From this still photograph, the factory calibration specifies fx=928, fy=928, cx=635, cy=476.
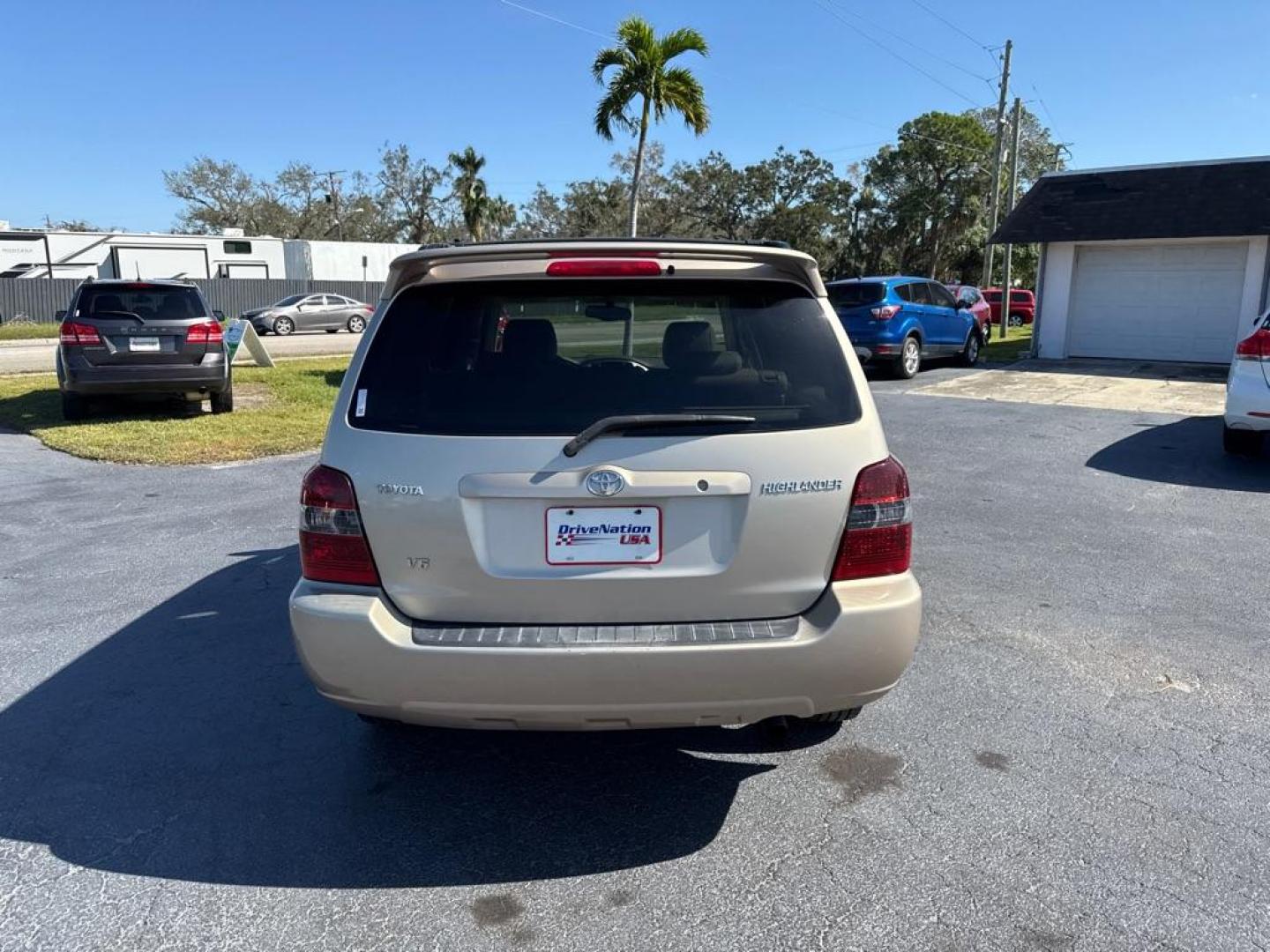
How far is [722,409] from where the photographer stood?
278 cm

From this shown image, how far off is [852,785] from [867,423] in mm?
1303

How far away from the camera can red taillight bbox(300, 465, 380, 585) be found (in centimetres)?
275

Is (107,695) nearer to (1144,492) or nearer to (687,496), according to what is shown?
(687,496)

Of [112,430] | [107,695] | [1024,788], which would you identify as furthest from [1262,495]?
[112,430]

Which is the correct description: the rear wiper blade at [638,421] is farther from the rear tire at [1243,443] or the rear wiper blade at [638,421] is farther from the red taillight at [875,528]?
the rear tire at [1243,443]

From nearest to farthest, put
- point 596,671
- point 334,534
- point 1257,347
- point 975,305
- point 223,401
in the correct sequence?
point 596,671, point 334,534, point 1257,347, point 223,401, point 975,305

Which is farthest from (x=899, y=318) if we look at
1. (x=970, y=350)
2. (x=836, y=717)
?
(x=836, y=717)

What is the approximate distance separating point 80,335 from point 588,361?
30.9ft

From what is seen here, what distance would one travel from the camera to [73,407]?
1091 cm

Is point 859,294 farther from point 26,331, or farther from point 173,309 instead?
point 26,331

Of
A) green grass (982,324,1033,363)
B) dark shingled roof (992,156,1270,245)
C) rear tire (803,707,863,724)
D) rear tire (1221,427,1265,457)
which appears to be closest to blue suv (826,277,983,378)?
green grass (982,324,1033,363)

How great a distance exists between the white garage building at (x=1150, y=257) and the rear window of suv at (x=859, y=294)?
5.51 meters

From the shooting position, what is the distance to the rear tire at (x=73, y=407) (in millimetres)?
10828

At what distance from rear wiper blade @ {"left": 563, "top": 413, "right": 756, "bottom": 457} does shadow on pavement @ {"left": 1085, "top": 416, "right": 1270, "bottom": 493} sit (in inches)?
270
